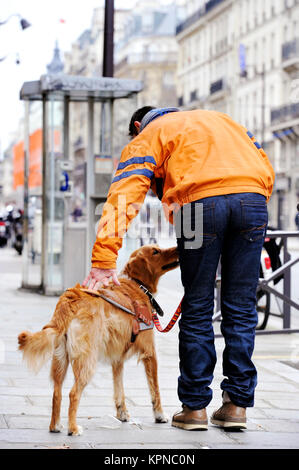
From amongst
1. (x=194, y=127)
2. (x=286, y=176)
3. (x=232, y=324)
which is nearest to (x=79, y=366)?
(x=232, y=324)

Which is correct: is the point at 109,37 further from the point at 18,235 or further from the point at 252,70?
the point at 252,70

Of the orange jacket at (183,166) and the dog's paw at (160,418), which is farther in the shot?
the dog's paw at (160,418)

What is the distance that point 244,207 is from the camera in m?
4.78

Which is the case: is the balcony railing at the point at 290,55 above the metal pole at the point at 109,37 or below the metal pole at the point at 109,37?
above

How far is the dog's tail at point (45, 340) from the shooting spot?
4.66 m

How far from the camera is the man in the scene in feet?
15.5

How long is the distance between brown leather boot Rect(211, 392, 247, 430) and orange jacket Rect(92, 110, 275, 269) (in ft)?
3.16

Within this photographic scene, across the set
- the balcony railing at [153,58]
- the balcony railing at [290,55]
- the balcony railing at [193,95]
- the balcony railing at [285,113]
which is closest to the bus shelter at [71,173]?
the balcony railing at [285,113]

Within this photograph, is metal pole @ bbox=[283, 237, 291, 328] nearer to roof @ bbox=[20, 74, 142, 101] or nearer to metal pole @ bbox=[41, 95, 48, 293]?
roof @ bbox=[20, 74, 142, 101]

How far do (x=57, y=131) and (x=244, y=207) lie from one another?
8810mm

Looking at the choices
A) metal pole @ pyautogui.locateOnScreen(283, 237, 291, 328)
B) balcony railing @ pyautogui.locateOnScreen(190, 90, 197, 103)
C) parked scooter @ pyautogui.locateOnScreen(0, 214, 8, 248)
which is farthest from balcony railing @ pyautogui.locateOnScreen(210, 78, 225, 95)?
metal pole @ pyautogui.locateOnScreen(283, 237, 291, 328)

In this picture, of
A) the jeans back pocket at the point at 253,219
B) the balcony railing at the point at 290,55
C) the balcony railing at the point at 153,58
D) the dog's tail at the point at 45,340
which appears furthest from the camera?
the balcony railing at the point at 153,58

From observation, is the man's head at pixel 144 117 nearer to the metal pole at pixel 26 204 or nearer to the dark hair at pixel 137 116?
the dark hair at pixel 137 116

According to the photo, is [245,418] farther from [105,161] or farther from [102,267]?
[105,161]
